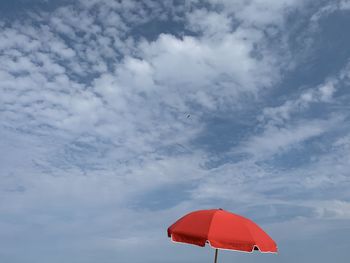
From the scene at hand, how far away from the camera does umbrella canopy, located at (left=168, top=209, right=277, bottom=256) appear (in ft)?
33.4

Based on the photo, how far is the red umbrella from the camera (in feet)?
33.4

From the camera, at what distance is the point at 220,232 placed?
1030 centimetres

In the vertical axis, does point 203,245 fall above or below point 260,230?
below

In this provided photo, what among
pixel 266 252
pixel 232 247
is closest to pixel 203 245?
pixel 232 247

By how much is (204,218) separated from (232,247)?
0.99 metres

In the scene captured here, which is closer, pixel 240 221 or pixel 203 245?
pixel 203 245

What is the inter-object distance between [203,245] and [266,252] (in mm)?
1643

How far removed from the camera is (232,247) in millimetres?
10195

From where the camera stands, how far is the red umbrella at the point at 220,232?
1019 centimetres

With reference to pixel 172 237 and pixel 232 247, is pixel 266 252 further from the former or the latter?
pixel 172 237

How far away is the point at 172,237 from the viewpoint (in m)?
10.6

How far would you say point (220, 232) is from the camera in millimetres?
10305

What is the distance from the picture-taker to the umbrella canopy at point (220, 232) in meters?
10.2

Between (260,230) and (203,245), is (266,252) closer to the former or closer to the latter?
(260,230)
